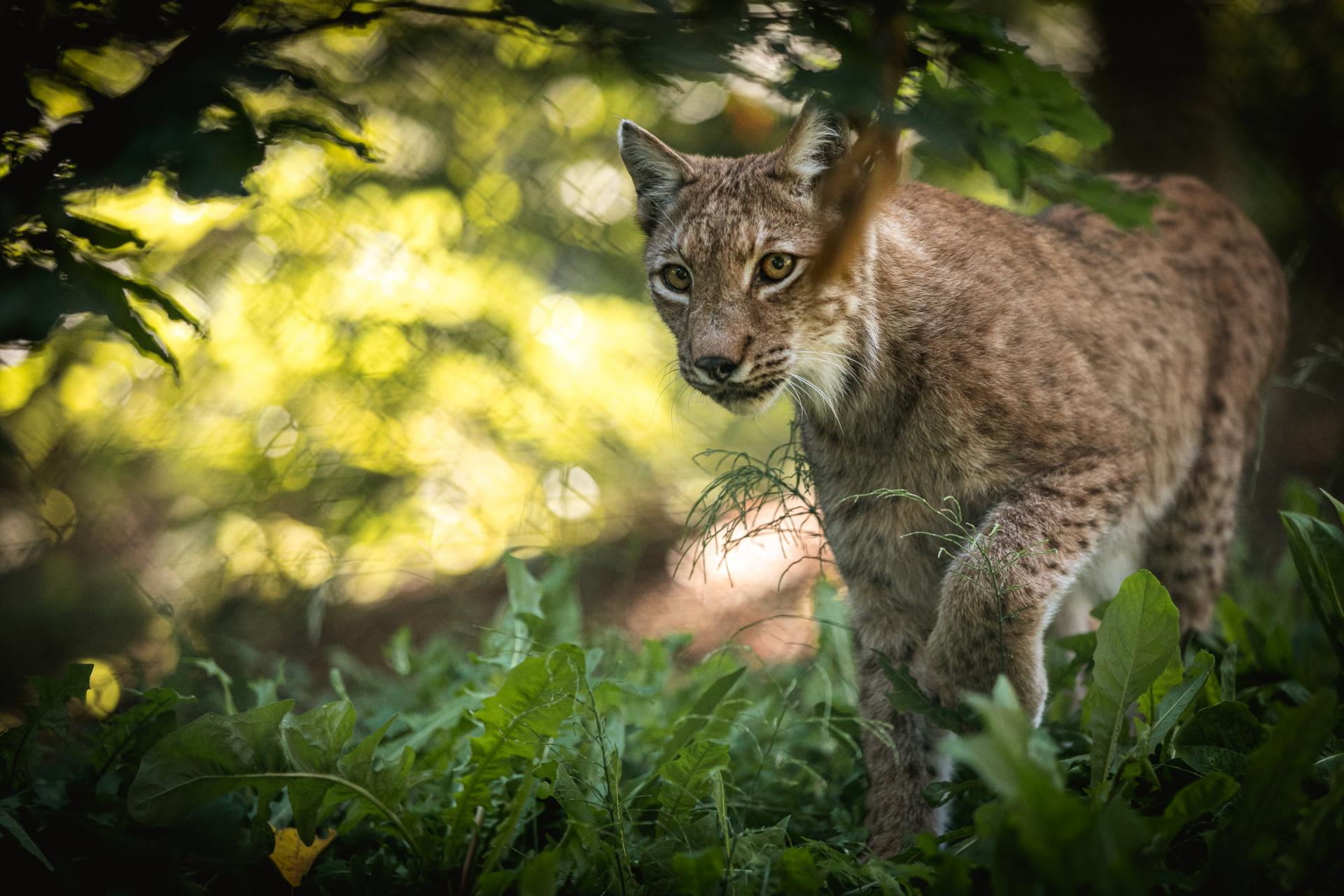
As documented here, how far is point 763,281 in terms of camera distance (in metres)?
2.80

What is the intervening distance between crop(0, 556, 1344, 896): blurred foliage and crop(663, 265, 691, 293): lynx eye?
1.17 meters

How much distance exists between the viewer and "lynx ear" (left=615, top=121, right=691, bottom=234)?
3.01 metres

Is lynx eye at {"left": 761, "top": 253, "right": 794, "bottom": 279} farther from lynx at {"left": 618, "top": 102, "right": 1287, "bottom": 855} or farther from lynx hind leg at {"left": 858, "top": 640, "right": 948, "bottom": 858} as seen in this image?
lynx hind leg at {"left": 858, "top": 640, "right": 948, "bottom": 858}

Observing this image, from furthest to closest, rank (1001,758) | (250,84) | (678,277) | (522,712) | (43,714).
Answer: (678,277), (43,714), (522,712), (250,84), (1001,758)

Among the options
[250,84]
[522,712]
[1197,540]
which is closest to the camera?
[250,84]

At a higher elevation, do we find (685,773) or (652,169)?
(652,169)

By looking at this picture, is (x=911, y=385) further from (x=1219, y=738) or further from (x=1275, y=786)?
(x=1275, y=786)

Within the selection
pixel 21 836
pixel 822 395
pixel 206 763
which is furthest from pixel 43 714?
pixel 822 395

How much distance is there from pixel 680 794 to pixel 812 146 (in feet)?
5.89

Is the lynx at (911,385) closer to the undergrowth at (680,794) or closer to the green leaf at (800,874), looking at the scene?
the undergrowth at (680,794)

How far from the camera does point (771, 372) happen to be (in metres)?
2.71

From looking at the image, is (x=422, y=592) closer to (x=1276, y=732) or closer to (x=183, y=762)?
(x=183, y=762)

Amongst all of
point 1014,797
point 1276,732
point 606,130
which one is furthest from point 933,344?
point 606,130

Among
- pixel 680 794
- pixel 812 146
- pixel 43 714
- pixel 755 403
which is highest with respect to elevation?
pixel 812 146
